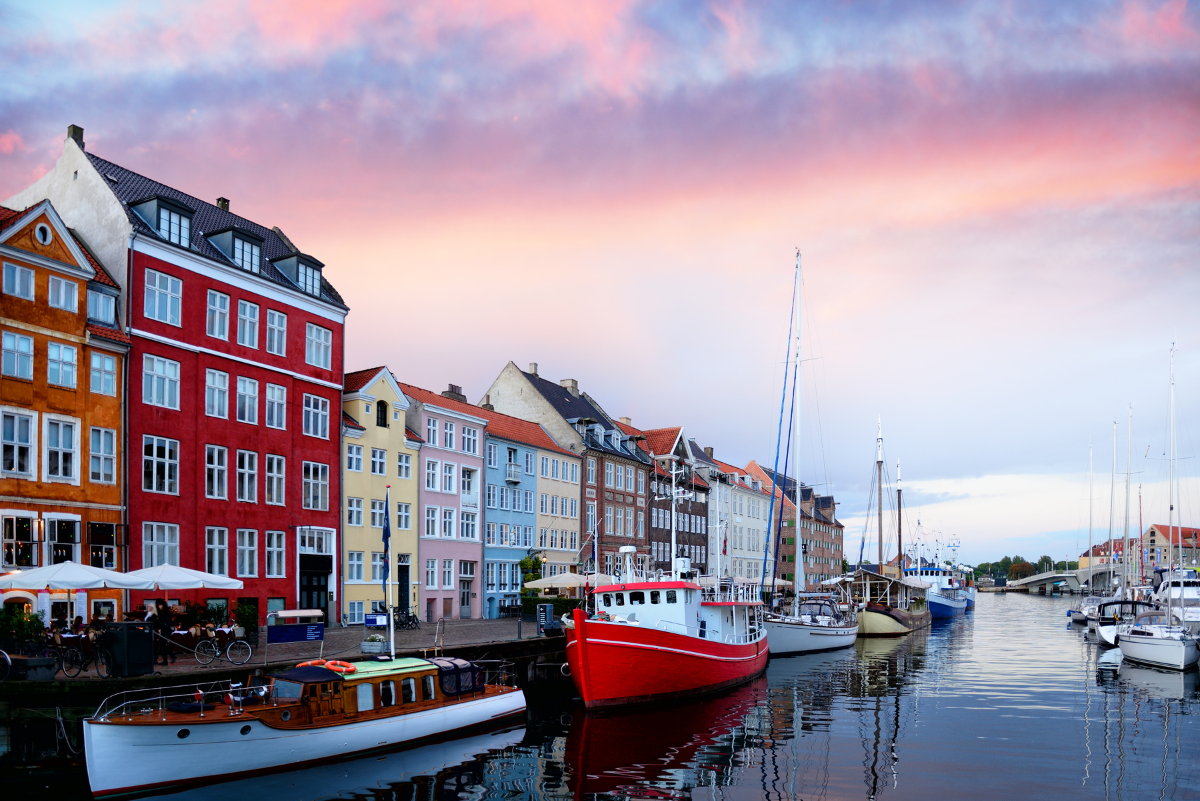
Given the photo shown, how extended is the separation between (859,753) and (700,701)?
34.1 ft

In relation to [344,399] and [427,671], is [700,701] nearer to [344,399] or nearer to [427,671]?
[427,671]

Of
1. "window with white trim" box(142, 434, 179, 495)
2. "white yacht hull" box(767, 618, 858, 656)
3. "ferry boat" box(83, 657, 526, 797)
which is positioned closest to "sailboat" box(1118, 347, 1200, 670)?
"white yacht hull" box(767, 618, 858, 656)

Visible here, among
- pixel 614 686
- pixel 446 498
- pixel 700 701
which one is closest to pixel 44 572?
pixel 614 686

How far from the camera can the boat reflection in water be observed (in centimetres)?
2161

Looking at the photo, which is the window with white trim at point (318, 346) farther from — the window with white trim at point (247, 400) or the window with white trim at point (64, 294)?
the window with white trim at point (64, 294)

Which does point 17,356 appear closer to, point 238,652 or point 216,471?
point 216,471

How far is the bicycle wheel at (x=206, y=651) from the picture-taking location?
95.0 feet

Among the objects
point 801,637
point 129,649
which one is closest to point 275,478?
point 129,649

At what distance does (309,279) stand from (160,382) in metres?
10.9

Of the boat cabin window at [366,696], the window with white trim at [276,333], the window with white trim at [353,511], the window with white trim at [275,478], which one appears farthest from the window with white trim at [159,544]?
the boat cabin window at [366,696]

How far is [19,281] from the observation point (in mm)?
33719

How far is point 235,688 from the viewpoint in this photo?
2361cm

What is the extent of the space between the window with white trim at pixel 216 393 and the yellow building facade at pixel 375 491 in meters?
7.44

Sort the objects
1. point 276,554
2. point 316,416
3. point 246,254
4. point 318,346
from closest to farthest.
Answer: point 276,554, point 246,254, point 316,416, point 318,346
